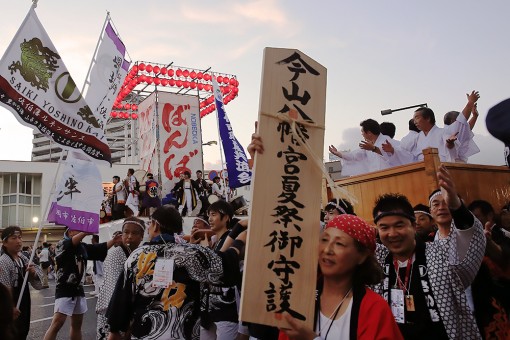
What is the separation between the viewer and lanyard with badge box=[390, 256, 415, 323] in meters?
2.74

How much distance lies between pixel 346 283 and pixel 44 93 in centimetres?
393

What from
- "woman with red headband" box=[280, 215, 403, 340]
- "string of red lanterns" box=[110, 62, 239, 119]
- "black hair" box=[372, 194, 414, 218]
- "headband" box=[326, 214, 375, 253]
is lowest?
"woman with red headband" box=[280, 215, 403, 340]

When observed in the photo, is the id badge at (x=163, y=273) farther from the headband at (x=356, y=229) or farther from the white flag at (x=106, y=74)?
the white flag at (x=106, y=74)

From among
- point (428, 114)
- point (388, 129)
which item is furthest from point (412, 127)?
point (428, 114)

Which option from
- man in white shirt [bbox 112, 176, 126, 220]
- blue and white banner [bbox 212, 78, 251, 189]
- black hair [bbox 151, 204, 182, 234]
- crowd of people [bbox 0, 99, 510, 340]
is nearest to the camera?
crowd of people [bbox 0, 99, 510, 340]

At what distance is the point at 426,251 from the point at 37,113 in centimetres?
395

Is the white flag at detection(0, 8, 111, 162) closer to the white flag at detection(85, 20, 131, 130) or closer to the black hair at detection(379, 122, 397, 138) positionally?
the white flag at detection(85, 20, 131, 130)

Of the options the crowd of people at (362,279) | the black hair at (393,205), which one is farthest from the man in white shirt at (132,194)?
the black hair at (393,205)

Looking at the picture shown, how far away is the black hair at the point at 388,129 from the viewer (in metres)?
6.87

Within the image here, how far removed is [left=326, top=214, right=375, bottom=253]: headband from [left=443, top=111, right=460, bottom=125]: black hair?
436 cm

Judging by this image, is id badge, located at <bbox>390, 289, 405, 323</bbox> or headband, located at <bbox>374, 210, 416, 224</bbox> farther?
headband, located at <bbox>374, 210, 416, 224</bbox>

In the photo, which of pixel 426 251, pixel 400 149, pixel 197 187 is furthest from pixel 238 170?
pixel 197 187

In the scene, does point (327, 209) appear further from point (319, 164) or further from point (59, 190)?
point (59, 190)

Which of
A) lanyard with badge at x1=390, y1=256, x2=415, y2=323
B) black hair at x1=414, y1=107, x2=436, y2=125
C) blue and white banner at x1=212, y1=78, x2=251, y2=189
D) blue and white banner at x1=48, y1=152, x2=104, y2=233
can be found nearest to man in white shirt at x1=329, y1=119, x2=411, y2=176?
black hair at x1=414, y1=107, x2=436, y2=125
